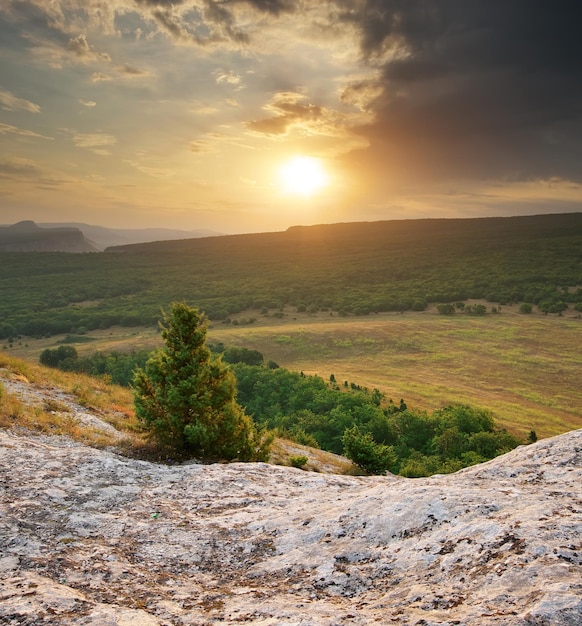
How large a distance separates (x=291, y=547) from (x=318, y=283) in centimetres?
13834

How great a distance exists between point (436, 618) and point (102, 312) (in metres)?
121

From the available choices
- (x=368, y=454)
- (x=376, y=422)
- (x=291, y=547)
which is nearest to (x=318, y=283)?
(x=376, y=422)

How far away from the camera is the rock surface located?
4.26 meters

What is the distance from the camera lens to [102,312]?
11425cm

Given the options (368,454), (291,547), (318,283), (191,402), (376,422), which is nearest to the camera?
(291,547)

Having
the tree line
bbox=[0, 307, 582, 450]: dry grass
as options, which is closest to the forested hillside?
bbox=[0, 307, 582, 450]: dry grass

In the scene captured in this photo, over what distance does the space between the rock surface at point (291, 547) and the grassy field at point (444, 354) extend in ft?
124

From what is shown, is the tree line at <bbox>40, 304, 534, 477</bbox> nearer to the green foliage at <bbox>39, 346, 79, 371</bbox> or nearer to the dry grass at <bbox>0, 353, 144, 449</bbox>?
the green foliage at <bbox>39, 346, 79, 371</bbox>

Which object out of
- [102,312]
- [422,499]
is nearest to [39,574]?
[422,499]

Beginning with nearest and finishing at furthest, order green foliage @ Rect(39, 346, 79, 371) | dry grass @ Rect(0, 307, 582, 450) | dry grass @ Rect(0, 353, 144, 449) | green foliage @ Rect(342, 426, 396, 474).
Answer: dry grass @ Rect(0, 353, 144, 449), green foliage @ Rect(342, 426, 396, 474), dry grass @ Rect(0, 307, 582, 450), green foliage @ Rect(39, 346, 79, 371)

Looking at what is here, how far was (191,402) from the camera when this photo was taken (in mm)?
13414

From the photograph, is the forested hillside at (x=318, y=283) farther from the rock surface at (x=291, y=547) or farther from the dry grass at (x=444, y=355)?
the rock surface at (x=291, y=547)

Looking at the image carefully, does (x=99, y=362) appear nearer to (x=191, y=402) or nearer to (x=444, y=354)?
(x=444, y=354)

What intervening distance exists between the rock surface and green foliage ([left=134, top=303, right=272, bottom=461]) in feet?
9.92
